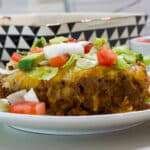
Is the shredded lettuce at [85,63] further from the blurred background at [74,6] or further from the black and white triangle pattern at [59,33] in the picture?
the blurred background at [74,6]

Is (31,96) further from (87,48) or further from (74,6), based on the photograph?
(74,6)

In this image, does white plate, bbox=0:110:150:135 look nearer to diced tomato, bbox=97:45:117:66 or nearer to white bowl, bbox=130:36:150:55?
diced tomato, bbox=97:45:117:66

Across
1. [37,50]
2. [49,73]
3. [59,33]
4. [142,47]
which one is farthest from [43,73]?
[59,33]

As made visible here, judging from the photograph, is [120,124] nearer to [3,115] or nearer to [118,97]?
[118,97]

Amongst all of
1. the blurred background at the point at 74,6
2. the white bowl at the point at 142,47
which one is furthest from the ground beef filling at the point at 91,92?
the blurred background at the point at 74,6

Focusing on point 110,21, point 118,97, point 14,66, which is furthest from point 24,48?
point 118,97

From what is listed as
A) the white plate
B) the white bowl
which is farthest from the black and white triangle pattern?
the white plate

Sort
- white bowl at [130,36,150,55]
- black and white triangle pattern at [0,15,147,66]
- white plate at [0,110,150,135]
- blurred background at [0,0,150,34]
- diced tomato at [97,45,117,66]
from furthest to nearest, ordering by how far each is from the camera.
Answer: blurred background at [0,0,150,34] → black and white triangle pattern at [0,15,147,66] → white bowl at [130,36,150,55] → diced tomato at [97,45,117,66] → white plate at [0,110,150,135]
